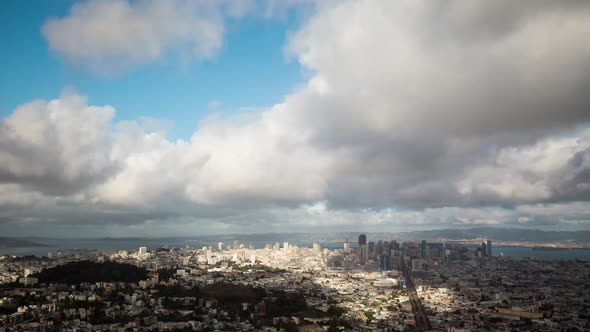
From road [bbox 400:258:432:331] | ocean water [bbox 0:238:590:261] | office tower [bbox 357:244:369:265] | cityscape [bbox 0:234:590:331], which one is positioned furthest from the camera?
ocean water [bbox 0:238:590:261]

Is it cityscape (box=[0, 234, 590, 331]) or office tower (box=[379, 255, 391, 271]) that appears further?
office tower (box=[379, 255, 391, 271])

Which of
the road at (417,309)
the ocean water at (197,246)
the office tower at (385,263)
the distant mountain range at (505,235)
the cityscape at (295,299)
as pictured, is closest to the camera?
the cityscape at (295,299)

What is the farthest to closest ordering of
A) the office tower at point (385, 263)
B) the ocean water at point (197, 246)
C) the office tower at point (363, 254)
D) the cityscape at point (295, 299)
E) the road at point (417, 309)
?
the ocean water at point (197, 246) → the office tower at point (363, 254) → the office tower at point (385, 263) → the road at point (417, 309) → the cityscape at point (295, 299)

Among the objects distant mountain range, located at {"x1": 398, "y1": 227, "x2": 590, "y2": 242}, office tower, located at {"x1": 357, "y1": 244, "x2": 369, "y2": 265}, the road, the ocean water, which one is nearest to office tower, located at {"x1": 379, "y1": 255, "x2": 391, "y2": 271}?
office tower, located at {"x1": 357, "y1": 244, "x2": 369, "y2": 265}

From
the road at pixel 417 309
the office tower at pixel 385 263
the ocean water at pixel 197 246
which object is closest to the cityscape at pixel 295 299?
the road at pixel 417 309

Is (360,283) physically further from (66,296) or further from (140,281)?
(66,296)

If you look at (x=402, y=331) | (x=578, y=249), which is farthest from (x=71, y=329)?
(x=578, y=249)

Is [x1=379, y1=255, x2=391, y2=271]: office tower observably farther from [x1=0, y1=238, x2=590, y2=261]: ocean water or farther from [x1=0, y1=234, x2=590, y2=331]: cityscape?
[x1=0, y1=238, x2=590, y2=261]: ocean water

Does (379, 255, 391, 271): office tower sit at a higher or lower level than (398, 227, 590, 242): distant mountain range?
lower

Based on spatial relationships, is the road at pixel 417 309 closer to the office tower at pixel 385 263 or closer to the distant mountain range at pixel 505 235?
the office tower at pixel 385 263
